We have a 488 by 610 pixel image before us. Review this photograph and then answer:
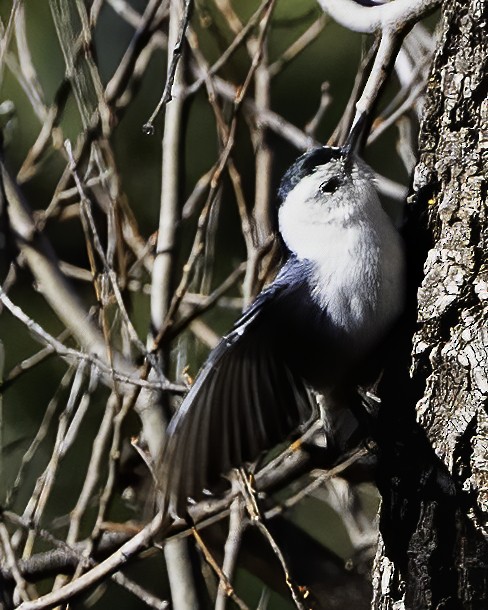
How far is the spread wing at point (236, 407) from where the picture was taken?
3.83 feet

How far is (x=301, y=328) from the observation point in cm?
123

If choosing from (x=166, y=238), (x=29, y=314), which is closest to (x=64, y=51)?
(x=166, y=238)

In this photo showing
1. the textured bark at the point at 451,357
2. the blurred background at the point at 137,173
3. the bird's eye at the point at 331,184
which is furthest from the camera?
the blurred background at the point at 137,173

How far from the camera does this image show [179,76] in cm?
165

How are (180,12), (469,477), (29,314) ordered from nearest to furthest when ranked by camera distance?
1. (469,477)
2. (180,12)
3. (29,314)

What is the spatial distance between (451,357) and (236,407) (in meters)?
0.30

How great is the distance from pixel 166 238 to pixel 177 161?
0.46ft

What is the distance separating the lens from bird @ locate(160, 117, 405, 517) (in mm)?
1169

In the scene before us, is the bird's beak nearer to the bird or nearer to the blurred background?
the bird

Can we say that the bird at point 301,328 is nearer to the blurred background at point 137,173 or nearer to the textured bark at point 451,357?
the textured bark at point 451,357

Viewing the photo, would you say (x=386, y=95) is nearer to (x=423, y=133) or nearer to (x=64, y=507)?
(x=423, y=133)

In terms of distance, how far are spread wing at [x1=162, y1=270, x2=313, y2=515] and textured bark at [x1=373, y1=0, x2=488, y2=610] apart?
189 millimetres

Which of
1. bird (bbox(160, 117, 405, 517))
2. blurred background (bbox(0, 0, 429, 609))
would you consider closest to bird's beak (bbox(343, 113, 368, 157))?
bird (bbox(160, 117, 405, 517))

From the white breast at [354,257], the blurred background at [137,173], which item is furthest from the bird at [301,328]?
the blurred background at [137,173]
